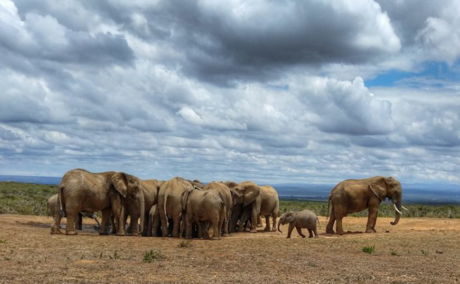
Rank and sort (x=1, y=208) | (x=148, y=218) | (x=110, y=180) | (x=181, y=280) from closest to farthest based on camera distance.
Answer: (x=181, y=280) < (x=110, y=180) < (x=148, y=218) < (x=1, y=208)

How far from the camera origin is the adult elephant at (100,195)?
22.8 meters

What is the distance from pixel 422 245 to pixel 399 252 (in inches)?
94.8

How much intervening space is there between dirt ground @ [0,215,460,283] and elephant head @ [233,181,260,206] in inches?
314

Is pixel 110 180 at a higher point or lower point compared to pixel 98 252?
higher

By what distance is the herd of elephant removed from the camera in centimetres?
2292

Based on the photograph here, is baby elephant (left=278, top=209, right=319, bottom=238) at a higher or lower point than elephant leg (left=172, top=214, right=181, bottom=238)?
higher

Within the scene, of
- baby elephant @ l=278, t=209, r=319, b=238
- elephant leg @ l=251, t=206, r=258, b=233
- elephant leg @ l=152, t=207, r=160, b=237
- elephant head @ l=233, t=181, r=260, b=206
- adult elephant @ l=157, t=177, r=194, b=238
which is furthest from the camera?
elephant leg @ l=251, t=206, r=258, b=233

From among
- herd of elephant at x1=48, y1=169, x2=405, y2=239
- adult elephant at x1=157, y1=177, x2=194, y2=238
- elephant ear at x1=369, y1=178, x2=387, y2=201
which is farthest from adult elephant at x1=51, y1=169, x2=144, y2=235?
elephant ear at x1=369, y1=178, x2=387, y2=201

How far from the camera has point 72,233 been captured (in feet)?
74.7

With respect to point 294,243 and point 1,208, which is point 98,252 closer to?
point 294,243

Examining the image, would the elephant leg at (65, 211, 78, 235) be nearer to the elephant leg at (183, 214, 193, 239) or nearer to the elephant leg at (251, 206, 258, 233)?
the elephant leg at (183, 214, 193, 239)

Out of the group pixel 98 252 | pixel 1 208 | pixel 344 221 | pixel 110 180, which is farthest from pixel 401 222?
pixel 1 208

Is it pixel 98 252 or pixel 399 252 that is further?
pixel 399 252

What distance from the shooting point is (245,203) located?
96.9 feet
